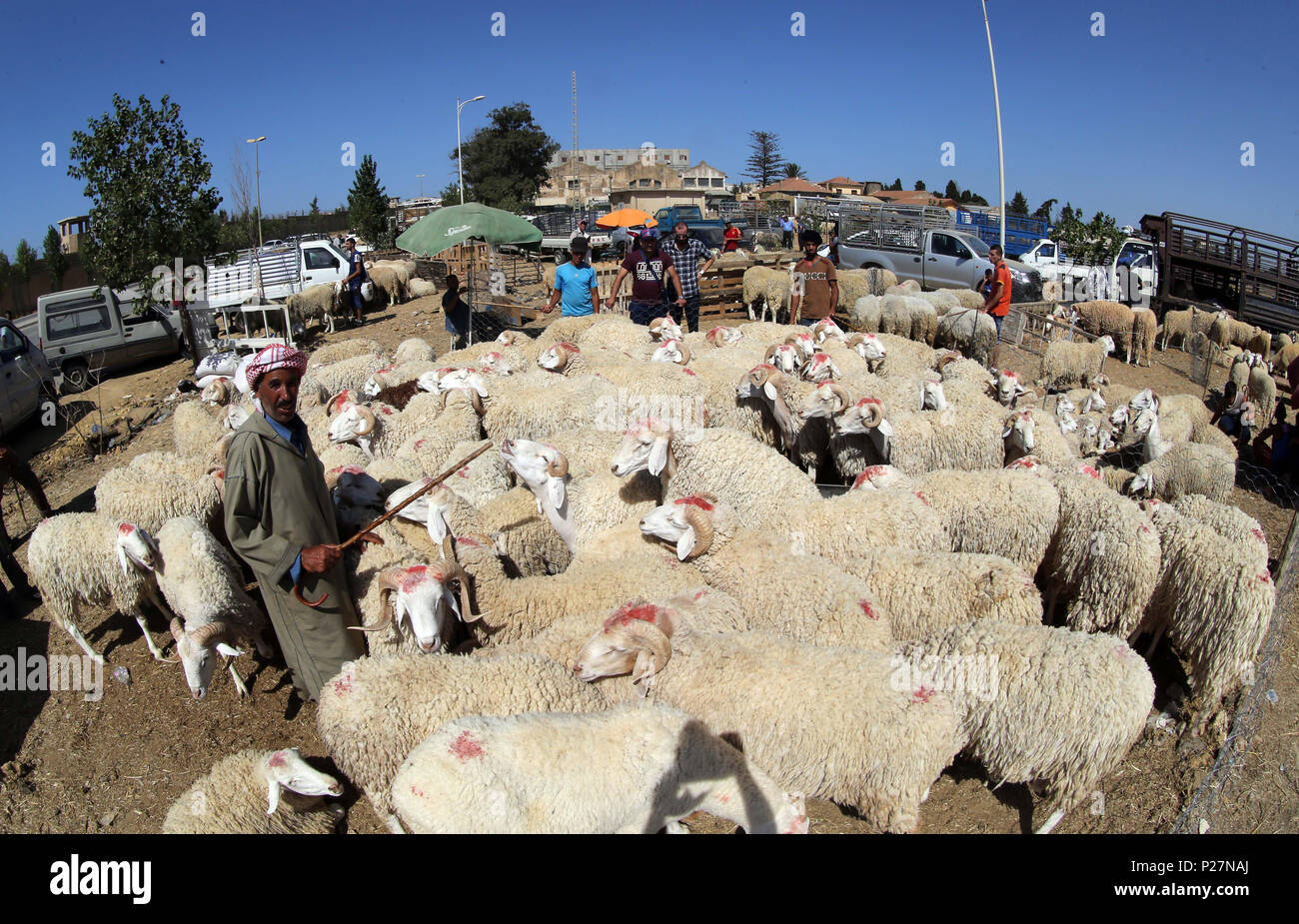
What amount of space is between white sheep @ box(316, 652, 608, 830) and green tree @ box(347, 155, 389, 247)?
94.0 ft

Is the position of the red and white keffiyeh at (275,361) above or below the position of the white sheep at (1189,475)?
above

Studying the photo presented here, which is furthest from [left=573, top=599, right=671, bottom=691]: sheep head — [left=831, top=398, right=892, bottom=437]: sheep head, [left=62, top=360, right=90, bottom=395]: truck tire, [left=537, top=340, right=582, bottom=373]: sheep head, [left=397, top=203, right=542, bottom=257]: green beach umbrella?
[left=62, top=360, right=90, bottom=395]: truck tire

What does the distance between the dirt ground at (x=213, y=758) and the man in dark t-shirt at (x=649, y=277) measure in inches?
244

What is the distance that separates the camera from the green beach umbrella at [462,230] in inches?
388

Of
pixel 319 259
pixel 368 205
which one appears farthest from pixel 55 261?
pixel 319 259

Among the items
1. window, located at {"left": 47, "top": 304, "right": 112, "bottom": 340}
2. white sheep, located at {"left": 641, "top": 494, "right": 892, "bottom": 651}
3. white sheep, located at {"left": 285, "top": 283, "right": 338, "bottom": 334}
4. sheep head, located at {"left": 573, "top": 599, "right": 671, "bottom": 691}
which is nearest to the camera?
sheep head, located at {"left": 573, "top": 599, "right": 671, "bottom": 691}

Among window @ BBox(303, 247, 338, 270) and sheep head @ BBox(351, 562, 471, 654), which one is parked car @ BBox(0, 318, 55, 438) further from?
sheep head @ BBox(351, 562, 471, 654)

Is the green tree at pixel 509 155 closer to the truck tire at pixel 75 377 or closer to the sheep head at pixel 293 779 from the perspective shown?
the truck tire at pixel 75 377

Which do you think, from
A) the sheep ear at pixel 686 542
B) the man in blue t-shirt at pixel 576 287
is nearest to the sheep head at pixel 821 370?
the sheep ear at pixel 686 542

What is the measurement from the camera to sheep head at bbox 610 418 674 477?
492cm

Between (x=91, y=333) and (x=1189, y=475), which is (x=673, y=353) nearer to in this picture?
(x=1189, y=475)

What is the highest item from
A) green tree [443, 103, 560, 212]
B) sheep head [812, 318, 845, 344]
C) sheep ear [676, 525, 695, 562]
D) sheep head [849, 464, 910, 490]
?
green tree [443, 103, 560, 212]
